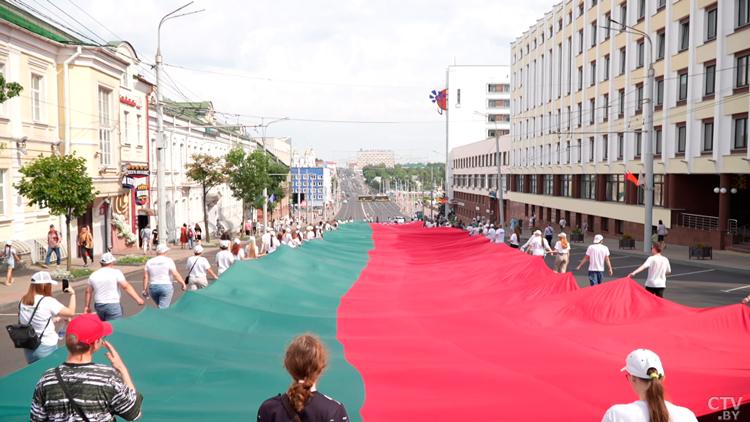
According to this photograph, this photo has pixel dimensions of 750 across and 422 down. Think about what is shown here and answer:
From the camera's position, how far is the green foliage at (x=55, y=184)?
22609mm

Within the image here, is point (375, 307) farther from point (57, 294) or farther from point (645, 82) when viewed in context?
point (645, 82)

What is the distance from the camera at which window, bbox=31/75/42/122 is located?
1056 inches

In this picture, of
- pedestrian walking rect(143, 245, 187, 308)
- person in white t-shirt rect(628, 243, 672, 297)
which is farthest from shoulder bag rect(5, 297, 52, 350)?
person in white t-shirt rect(628, 243, 672, 297)

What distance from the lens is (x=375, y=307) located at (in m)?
11.4

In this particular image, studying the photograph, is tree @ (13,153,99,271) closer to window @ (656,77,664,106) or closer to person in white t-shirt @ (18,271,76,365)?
person in white t-shirt @ (18,271,76,365)

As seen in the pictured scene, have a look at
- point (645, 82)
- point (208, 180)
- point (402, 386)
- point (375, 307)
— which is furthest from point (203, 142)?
point (402, 386)

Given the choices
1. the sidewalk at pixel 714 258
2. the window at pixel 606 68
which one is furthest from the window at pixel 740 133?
the window at pixel 606 68

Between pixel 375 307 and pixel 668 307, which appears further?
pixel 375 307

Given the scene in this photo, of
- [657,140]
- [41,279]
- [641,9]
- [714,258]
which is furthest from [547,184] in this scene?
[41,279]

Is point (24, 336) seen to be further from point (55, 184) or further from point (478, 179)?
point (478, 179)

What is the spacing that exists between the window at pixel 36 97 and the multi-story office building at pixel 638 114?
26.0 meters

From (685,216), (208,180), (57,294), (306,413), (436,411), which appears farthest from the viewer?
(208,180)

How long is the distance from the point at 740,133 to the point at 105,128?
101 ft

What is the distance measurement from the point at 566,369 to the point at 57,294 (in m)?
A: 17.3
